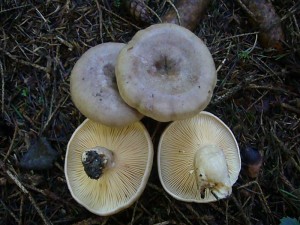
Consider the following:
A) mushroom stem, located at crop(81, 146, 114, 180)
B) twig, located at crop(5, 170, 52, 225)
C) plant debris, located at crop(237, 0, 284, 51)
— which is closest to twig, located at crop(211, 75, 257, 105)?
plant debris, located at crop(237, 0, 284, 51)

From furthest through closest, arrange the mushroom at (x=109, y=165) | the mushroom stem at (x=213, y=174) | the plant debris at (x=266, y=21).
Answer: the plant debris at (x=266, y=21)
the mushroom at (x=109, y=165)
the mushroom stem at (x=213, y=174)

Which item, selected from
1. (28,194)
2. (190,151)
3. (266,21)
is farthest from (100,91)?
(266,21)

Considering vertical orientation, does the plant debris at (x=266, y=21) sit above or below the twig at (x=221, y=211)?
above

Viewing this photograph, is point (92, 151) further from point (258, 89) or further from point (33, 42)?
point (258, 89)

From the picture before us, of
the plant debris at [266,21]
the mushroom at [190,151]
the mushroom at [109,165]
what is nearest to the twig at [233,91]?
the mushroom at [190,151]

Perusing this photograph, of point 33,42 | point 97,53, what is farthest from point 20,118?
point 97,53

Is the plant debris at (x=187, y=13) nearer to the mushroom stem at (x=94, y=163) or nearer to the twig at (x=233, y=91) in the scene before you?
the twig at (x=233, y=91)
